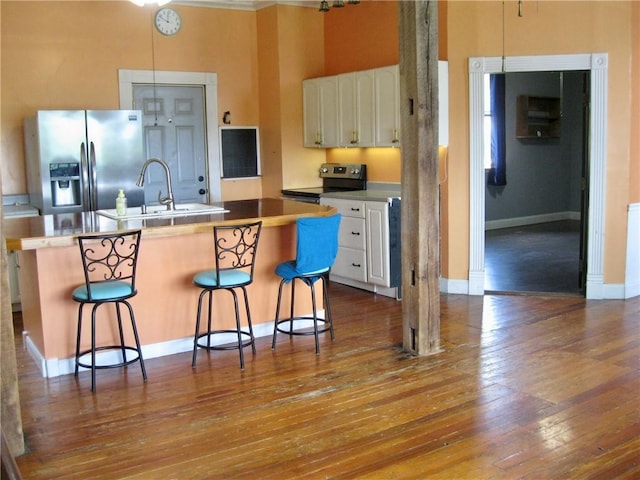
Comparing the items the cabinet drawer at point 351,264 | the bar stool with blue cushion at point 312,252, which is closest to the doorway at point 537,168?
the cabinet drawer at point 351,264

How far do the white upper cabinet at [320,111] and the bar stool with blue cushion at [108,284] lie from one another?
334cm

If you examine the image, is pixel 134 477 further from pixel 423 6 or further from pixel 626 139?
pixel 626 139

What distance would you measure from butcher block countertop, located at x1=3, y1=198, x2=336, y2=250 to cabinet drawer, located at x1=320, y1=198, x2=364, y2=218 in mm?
1142

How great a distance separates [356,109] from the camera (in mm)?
6852

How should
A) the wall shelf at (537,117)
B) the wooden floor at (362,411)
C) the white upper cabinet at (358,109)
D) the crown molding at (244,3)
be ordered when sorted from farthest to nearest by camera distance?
the wall shelf at (537,117)
the crown molding at (244,3)
the white upper cabinet at (358,109)
the wooden floor at (362,411)

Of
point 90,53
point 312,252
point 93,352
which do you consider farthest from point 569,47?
point 93,352

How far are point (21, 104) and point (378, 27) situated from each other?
3567 mm

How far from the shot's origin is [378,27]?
6910mm

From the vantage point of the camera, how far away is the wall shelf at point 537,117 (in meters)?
10.1

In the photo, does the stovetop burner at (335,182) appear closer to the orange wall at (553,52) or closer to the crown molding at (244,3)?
the orange wall at (553,52)

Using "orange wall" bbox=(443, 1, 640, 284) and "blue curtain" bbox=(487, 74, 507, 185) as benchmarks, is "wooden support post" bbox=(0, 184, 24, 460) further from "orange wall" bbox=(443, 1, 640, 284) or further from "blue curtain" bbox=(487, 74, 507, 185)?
"blue curtain" bbox=(487, 74, 507, 185)

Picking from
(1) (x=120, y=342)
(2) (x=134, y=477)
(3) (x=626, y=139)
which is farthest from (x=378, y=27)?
(2) (x=134, y=477)

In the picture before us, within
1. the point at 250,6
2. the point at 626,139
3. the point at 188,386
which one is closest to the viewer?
the point at 188,386

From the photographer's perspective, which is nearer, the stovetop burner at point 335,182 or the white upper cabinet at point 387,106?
the white upper cabinet at point 387,106
